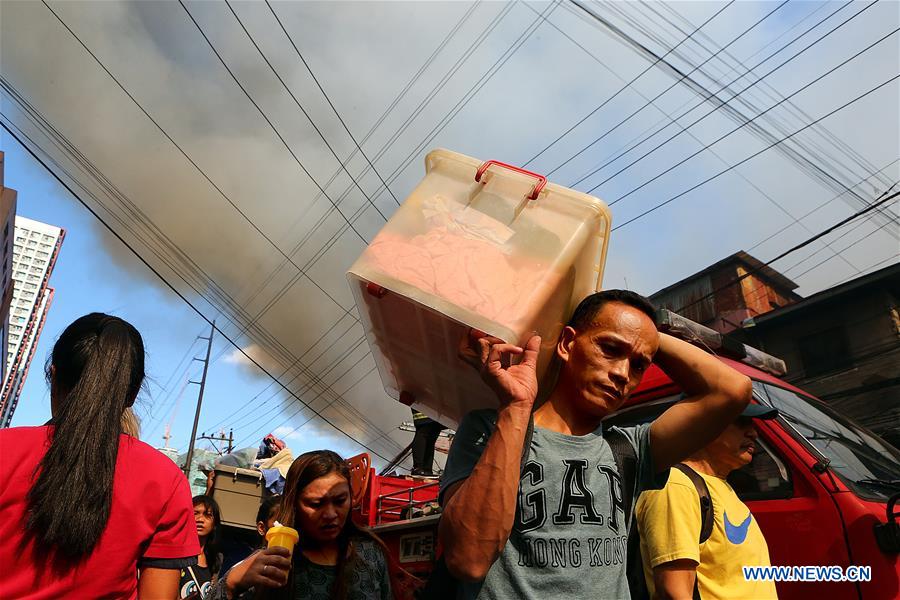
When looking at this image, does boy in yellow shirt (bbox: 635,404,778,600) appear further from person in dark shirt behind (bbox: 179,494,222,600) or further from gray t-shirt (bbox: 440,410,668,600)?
person in dark shirt behind (bbox: 179,494,222,600)

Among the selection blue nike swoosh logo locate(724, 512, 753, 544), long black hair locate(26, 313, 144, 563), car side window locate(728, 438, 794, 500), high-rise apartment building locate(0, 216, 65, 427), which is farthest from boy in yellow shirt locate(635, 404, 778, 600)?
high-rise apartment building locate(0, 216, 65, 427)

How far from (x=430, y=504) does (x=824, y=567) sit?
8.20 ft

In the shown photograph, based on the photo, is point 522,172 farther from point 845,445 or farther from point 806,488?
point 845,445

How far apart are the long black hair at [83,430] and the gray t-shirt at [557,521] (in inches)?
36.5

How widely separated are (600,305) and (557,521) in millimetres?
679

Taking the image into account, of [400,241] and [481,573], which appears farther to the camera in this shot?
[400,241]

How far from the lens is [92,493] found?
1564mm

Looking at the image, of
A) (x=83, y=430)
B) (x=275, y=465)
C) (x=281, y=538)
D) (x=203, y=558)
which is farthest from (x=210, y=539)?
(x=83, y=430)

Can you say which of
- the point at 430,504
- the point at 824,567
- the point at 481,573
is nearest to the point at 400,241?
the point at 481,573

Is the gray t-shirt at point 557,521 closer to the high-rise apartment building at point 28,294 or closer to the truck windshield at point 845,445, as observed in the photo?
the truck windshield at point 845,445

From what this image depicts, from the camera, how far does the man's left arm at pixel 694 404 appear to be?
1.88 m

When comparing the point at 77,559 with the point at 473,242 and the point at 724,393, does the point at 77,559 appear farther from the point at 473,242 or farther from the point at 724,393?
the point at 724,393

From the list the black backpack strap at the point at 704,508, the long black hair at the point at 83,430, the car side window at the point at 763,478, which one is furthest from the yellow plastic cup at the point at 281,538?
the car side window at the point at 763,478

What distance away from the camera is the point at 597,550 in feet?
5.02
